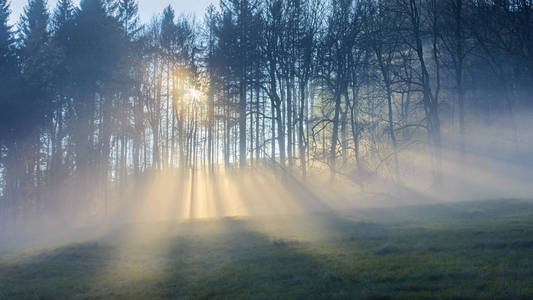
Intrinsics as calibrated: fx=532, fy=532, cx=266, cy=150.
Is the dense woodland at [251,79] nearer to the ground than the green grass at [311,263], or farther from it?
farther from it

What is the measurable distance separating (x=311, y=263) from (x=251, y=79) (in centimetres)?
2685

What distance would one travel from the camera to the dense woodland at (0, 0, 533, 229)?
32.2m

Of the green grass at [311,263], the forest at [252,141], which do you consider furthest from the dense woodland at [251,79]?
the green grass at [311,263]

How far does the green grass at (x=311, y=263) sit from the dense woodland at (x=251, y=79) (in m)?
13.9

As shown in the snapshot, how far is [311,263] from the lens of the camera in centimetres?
1222

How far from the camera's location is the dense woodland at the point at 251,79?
3219 cm

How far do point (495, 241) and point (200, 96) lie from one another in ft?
112

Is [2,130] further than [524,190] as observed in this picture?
Yes

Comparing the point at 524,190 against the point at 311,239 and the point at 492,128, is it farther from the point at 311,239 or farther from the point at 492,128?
the point at 311,239

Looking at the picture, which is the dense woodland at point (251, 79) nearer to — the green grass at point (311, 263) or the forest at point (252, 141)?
the forest at point (252, 141)

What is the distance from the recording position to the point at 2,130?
33906 mm

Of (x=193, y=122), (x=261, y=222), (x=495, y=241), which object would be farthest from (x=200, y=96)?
(x=495, y=241)

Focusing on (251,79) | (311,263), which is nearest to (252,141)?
(251,79)

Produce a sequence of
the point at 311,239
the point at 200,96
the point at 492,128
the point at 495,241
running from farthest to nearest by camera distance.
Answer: the point at 200,96, the point at 492,128, the point at 311,239, the point at 495,241
